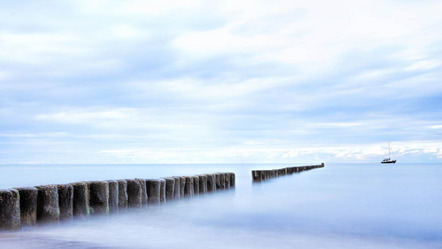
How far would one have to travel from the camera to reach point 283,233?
7.57 m

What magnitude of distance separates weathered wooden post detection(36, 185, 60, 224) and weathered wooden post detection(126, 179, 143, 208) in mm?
2047

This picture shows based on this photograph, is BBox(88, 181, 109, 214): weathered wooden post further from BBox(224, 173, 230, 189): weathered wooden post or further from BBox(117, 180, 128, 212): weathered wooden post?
BBox(224, 173, 230, 189): weathered wooden post

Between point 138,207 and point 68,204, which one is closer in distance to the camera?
point 68,204

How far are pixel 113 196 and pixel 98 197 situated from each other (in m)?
0.41

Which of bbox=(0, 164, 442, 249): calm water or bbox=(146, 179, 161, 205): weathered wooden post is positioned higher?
bbox=(146, 179, 161, 205): weathered wooden post

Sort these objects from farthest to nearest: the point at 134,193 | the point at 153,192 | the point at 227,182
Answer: the point at 227,182
the point at 153,192
the point at 134,193

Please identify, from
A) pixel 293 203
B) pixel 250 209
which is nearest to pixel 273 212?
pixel 250 209

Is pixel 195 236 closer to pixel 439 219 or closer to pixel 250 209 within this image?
pixel 250 209

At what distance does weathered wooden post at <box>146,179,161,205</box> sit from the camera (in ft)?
31.4

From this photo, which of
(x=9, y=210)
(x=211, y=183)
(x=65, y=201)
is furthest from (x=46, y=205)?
(x=211, y=183)

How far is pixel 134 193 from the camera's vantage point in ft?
29.3

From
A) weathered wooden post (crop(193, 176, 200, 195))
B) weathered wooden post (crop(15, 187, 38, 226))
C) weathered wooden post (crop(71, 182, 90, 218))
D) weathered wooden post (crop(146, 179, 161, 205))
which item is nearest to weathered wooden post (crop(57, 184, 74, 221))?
weathered wooden post (crop(71, 182, 90, 218))

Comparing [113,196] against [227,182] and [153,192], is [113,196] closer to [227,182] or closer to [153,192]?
[153,192]

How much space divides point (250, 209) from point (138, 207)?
3246 millimetres
